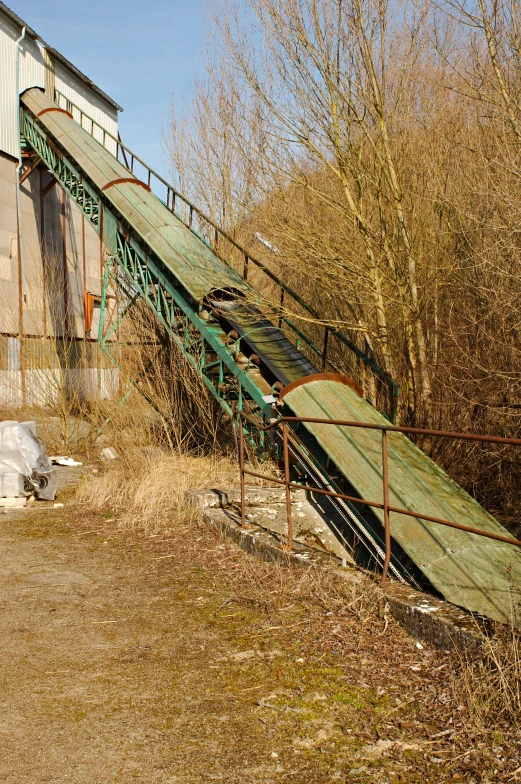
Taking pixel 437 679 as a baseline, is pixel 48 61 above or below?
above

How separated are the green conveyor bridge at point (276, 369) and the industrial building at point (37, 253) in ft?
2.09

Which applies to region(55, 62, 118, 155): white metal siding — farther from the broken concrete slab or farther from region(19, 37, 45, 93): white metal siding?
the broken concrete slab

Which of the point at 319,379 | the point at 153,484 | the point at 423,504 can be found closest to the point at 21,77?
the point at 153,484

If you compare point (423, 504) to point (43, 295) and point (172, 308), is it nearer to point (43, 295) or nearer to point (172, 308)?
point (172, 308)

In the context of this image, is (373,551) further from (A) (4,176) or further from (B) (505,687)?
(A) (4,176)

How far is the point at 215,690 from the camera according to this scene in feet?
12.3

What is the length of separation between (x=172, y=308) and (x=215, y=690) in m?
7.37

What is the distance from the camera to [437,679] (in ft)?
12.2

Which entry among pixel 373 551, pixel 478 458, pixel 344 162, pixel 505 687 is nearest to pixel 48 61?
pixel 344 162

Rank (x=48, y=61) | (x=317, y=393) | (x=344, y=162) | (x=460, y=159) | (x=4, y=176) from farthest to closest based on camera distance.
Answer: (x=48, y=61) < (x=4, y=176) < (x=460, y=159) < (x=344, y=162) < (x=317, y=393)

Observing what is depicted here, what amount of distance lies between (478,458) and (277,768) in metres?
6.12

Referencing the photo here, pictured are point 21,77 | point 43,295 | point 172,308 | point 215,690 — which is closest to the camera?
point 215,690

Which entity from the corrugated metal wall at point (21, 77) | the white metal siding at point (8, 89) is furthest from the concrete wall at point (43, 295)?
the corrugated metal wall at point (21, 77)

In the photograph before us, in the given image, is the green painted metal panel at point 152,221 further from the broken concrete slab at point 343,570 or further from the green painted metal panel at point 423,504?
the broken concrete slab at point 343,570
